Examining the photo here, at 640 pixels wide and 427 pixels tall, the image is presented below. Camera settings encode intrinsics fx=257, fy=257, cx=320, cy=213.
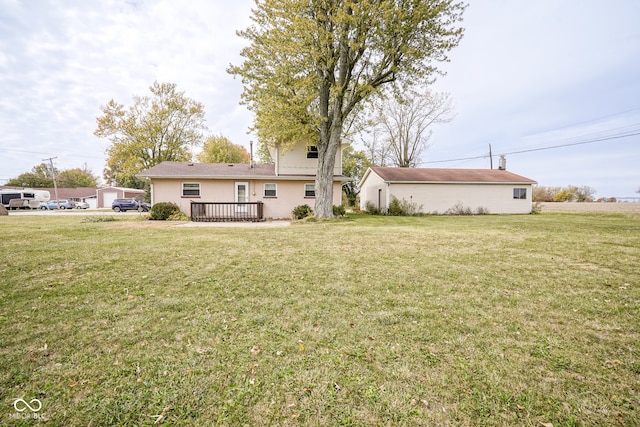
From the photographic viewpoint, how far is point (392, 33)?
13328mm

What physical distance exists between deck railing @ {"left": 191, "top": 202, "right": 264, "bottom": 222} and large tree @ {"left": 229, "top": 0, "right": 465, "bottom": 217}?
4.30 meters

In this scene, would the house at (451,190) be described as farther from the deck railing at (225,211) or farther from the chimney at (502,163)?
the deck railing at (225,211)

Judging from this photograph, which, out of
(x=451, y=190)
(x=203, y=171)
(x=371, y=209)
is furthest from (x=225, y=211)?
(x=451, y=190)

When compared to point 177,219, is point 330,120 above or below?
above

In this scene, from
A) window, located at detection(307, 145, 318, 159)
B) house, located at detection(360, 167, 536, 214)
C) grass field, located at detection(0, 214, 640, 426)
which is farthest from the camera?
house, located at detection(360, 167, 536, 214)

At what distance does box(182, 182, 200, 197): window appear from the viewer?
17.6 meters

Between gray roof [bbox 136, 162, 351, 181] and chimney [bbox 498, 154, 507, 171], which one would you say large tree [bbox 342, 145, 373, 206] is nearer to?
gray roof [bbox 136, 162, 351, 181]

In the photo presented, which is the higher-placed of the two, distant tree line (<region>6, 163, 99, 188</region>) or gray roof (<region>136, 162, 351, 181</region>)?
distant tree line (<region>6, 163, 99, 188</region>)

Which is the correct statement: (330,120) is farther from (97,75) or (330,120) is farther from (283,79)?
(97,75)

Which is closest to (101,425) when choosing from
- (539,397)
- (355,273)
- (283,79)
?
(539,397)

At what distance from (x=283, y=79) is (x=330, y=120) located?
3.91m

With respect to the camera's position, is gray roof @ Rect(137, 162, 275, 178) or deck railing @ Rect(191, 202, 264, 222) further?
gray roof @ Rect(137, 162, 275, 178)
